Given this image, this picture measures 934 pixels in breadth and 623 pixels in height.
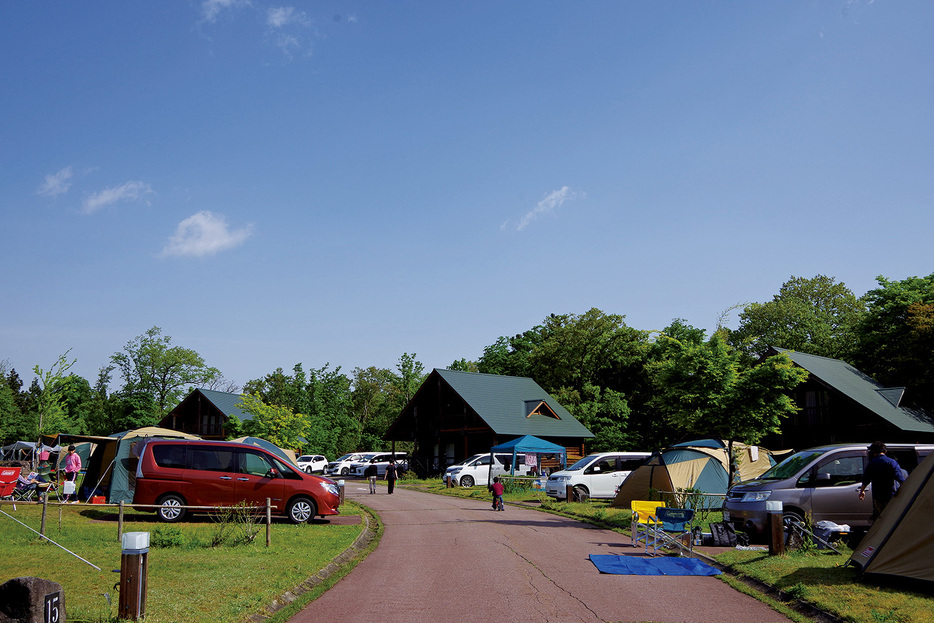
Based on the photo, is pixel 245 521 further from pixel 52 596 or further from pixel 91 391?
pixel 91 391

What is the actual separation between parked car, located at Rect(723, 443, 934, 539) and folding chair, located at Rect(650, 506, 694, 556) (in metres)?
1.54

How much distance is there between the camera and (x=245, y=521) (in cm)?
1328

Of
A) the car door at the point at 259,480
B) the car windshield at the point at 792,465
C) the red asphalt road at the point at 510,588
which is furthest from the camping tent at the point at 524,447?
the car windshield at the point at 792,465

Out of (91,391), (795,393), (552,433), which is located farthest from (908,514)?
(91,391)

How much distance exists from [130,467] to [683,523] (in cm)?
1258

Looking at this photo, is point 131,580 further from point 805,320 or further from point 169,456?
point 805,320

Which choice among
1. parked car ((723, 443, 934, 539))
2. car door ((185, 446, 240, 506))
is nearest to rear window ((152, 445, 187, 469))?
car door ((185, 446, 240, 506))

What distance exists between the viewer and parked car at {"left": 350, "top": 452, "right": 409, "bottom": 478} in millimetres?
40969

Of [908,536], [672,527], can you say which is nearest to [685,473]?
[672,527]

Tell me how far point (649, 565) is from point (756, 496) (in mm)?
3832

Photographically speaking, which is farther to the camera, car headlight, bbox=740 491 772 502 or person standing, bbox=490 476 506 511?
person standing, bbox=490 476 506 511

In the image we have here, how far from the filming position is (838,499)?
1381 centimetres

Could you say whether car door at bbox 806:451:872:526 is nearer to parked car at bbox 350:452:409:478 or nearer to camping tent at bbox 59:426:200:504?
camping tent at bbox 59:426:200:504

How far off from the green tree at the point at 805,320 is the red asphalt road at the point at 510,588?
40.2 m
